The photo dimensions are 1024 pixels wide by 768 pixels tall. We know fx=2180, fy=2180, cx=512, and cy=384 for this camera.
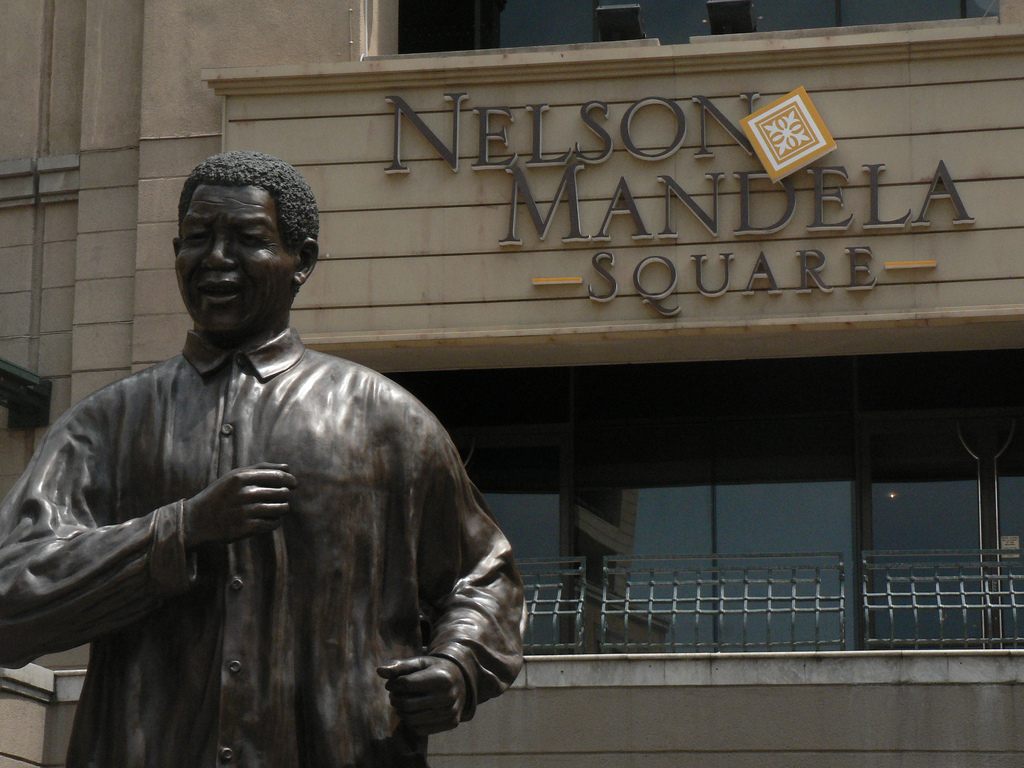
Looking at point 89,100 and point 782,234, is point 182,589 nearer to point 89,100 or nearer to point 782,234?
point 782,234

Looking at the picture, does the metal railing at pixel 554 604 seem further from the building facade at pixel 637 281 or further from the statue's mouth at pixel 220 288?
the statue's mouth at pixel 220 288

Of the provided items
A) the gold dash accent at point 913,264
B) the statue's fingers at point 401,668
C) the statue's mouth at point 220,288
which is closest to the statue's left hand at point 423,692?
the statue's fingers at point 401,668

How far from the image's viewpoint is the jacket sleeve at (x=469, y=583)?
4281 millimetres

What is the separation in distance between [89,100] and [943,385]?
870 cm

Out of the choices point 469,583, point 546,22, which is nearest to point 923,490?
point 546,22

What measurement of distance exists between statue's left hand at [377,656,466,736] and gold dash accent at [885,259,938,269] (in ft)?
50.0

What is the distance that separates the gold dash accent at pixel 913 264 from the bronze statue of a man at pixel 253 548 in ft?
48.4

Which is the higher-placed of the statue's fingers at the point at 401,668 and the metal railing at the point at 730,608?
the metal railing at the point at 730,608

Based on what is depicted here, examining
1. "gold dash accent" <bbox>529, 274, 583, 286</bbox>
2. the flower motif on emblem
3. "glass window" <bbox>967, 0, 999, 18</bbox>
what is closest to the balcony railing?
"gold dash accent" <bbox>529, 274, 583, 286</bbox>

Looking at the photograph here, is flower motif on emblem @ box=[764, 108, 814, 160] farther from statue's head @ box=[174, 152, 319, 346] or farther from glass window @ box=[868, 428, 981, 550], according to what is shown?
statue's head @ box=[174, 152, 319, 346]

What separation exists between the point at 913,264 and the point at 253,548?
15259mm

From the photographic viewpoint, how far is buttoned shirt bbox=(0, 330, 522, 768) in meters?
4.11

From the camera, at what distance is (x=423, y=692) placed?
405 cm

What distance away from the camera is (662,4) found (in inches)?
840
